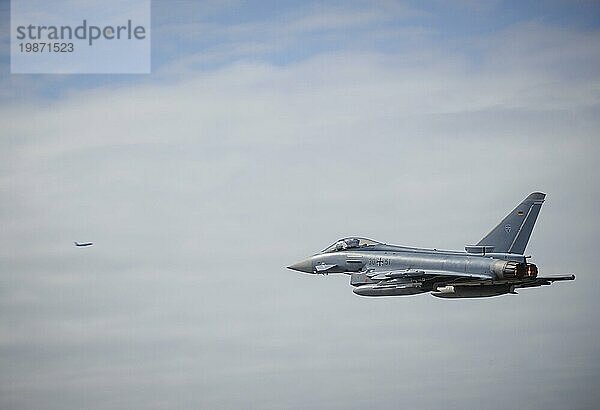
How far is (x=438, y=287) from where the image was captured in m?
43.0

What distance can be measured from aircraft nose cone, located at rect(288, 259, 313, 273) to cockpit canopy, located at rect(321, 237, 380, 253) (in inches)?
30.6

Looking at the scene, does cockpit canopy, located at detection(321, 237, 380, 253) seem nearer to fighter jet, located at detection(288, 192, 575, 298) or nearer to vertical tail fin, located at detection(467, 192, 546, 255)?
fighter jet, located at detection(288, 192, 575, 298)

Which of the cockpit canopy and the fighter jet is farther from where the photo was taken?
the cockpit canopy

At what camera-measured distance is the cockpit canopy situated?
46.3 m

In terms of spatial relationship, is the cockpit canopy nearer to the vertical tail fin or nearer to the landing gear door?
the landing gear door

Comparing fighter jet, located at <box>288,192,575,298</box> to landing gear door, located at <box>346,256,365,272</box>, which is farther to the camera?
landing gear door, located at <box>346,256,365,272</box>

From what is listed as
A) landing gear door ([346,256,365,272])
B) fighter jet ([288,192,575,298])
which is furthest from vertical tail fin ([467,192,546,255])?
landing gear door ([346,256,365,272])

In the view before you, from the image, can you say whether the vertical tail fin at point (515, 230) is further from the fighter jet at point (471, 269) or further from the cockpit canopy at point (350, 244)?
the cockpit canopy at point (350, 244)

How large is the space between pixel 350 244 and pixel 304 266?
198 cm

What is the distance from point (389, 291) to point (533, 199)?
5251mm

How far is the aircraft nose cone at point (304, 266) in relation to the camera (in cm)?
4744

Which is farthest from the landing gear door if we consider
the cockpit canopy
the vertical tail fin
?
the vertical tail fin

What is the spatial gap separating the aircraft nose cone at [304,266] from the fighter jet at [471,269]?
3000 mm

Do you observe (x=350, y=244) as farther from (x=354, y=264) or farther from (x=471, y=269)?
(x=471, y=269)
